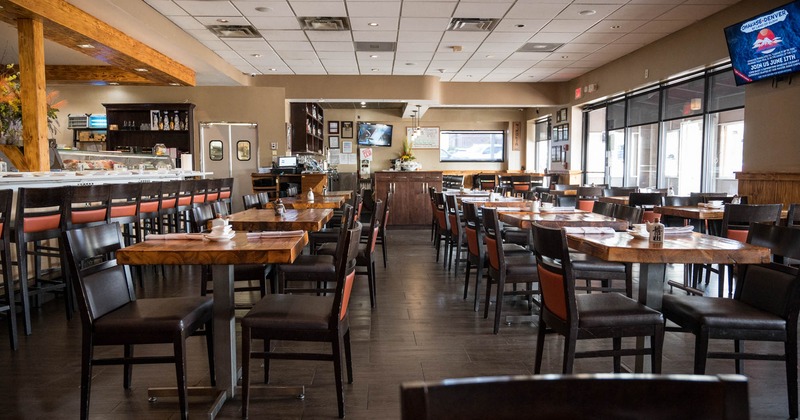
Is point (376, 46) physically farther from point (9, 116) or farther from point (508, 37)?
point (9, 116)

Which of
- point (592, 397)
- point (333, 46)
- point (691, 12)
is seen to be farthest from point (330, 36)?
point (592, 397)

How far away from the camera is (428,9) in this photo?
7.05m

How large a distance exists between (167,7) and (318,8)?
204 cm

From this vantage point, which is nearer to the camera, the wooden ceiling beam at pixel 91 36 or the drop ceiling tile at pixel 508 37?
the wooden ceiling beam at pixel 91 36

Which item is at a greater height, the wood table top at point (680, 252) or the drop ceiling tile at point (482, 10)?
the drop ceiling tile at point (482, 10)

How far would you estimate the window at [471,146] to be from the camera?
16609 mm

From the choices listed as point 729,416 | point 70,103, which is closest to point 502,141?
point 70,103

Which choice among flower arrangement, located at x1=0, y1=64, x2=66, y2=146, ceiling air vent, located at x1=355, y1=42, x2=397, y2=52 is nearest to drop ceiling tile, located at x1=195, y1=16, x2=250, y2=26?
ceiling air vent, located at x1=355, y1=42, x2=397, y2=52

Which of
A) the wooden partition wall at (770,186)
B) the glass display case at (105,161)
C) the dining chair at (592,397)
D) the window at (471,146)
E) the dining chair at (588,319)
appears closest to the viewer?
the dining chair at (592,397)

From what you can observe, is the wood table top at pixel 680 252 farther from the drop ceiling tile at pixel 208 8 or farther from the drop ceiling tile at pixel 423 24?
the drop ceiling tile at pixel 208 8

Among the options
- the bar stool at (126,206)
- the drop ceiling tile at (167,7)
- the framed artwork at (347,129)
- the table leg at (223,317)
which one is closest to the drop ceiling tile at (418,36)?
the drop ceiling tile at (167,7)

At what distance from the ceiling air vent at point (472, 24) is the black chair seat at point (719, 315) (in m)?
5.95

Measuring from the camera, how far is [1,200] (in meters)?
3.38

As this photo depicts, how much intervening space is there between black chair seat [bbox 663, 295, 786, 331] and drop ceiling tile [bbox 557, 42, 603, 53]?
7272 millimetres
